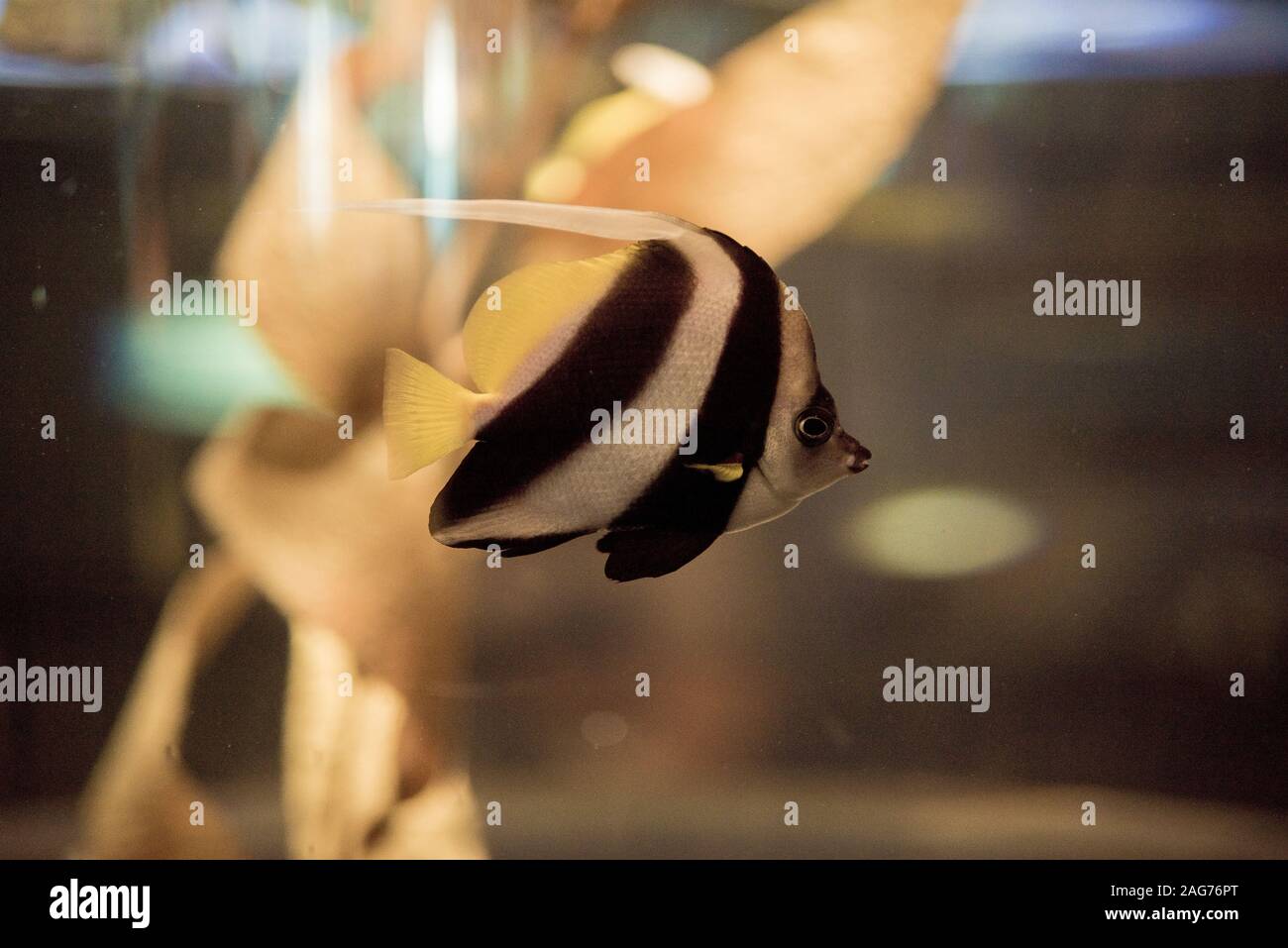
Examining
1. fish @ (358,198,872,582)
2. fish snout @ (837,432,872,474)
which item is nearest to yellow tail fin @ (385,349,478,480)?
fish @ (358,198,872,582)

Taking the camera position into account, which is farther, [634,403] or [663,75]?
[663,75]

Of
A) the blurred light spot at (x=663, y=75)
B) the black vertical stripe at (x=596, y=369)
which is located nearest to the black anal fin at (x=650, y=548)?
the black vertical stripe at (x=596, y=369)

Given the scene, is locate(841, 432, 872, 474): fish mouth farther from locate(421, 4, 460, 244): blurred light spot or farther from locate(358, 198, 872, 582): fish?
locate(421, 4, 460, 244): blurred light spot

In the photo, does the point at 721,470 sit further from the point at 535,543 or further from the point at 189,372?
the point at 189,372

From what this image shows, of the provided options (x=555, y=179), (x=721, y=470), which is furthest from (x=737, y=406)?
(x=555, y=179)
